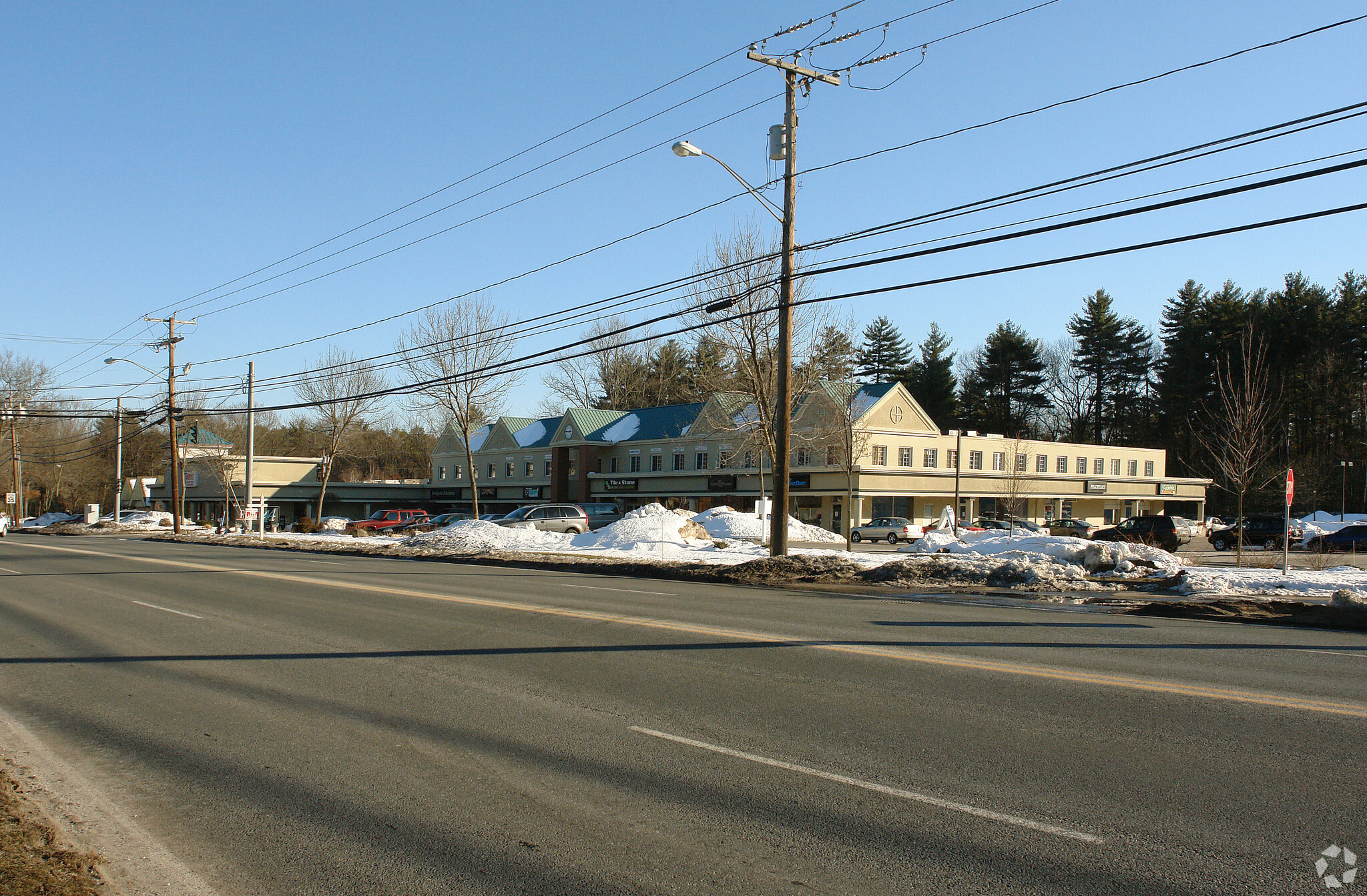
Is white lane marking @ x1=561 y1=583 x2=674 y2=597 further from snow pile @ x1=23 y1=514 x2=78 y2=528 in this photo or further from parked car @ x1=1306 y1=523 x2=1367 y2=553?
snow pile @ x1=23 y1=514 x2=78 y2=528

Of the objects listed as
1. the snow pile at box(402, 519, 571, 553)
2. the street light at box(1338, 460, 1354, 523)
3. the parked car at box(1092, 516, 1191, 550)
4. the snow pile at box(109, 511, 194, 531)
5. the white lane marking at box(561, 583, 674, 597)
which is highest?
the street light at box(1338, 460, 1354, 523)

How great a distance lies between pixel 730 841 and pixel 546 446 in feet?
245

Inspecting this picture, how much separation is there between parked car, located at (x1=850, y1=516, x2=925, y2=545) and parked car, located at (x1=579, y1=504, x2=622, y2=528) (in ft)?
45.2

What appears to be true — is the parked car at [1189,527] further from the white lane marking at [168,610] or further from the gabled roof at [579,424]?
the white lane marking at [168,610]

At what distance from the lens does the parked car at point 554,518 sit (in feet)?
143

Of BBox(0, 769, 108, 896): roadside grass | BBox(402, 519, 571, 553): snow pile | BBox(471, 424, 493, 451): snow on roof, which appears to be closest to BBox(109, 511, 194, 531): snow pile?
BBox(471, 424, 493, 451): snow on roof

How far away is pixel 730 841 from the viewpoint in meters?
4.77

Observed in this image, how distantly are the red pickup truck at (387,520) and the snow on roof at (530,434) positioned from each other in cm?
1839

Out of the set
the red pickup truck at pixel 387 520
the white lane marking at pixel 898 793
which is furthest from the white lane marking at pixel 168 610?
the red pickup truck at pixel 387 520

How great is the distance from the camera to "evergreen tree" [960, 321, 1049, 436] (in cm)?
9331

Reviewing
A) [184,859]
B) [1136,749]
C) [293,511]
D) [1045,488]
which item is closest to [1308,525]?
[1045,488]

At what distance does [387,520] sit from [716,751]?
56491 millimetres

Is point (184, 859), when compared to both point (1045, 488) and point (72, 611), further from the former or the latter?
point (1045, 488)

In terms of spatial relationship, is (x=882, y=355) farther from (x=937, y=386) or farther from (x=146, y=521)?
Answer: (x=146, y=521)
